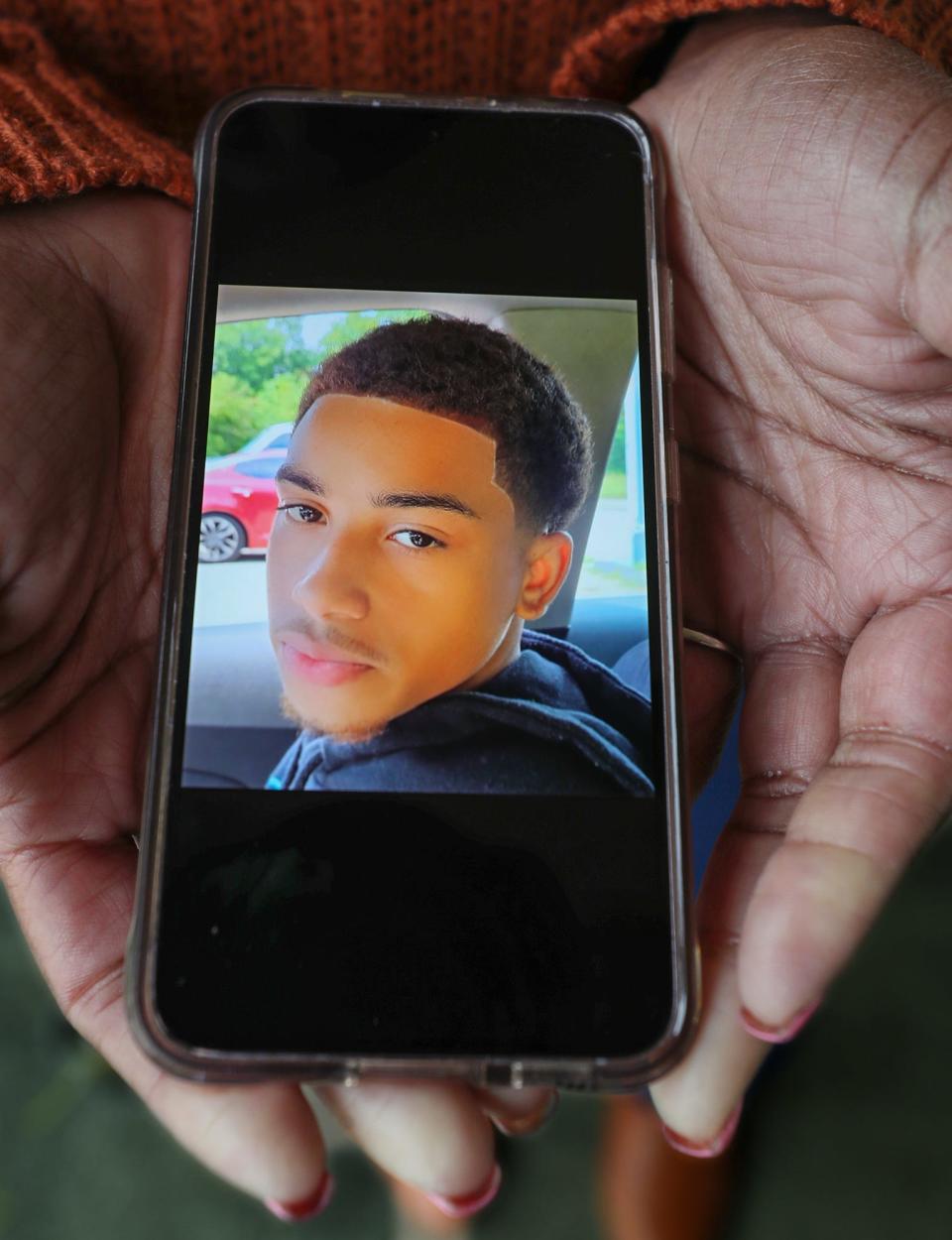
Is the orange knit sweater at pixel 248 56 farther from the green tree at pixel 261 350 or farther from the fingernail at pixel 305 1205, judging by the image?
the fingernail at pixel 305 1205

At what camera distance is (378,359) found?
481 mm

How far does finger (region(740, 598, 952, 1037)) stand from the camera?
0.37 m

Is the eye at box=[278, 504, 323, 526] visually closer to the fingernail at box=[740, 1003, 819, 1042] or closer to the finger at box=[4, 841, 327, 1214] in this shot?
the finger at box=[4, 841, 327, 1214]

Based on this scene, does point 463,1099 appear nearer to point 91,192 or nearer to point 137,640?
point 137,640

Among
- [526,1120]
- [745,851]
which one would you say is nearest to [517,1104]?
[526,1120]

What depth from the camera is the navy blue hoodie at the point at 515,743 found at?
1.42 feet

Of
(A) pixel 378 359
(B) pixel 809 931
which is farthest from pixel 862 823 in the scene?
(A) pixel 378 359

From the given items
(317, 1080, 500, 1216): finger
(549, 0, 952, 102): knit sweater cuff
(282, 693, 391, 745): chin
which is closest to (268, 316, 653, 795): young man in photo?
(282, 693, 391, 745): chin

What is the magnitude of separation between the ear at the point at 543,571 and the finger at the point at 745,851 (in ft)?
0.36

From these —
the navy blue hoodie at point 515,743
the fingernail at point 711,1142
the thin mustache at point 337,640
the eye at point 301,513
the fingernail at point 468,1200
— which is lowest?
the fingernail at point 468,1200

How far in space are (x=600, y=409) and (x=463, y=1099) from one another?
0.31 metres

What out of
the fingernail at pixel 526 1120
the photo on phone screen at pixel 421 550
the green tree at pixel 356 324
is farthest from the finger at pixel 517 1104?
the green tree at pixel 356 324

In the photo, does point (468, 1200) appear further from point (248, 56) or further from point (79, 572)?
point (248, 56)

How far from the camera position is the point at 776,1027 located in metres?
0.38
